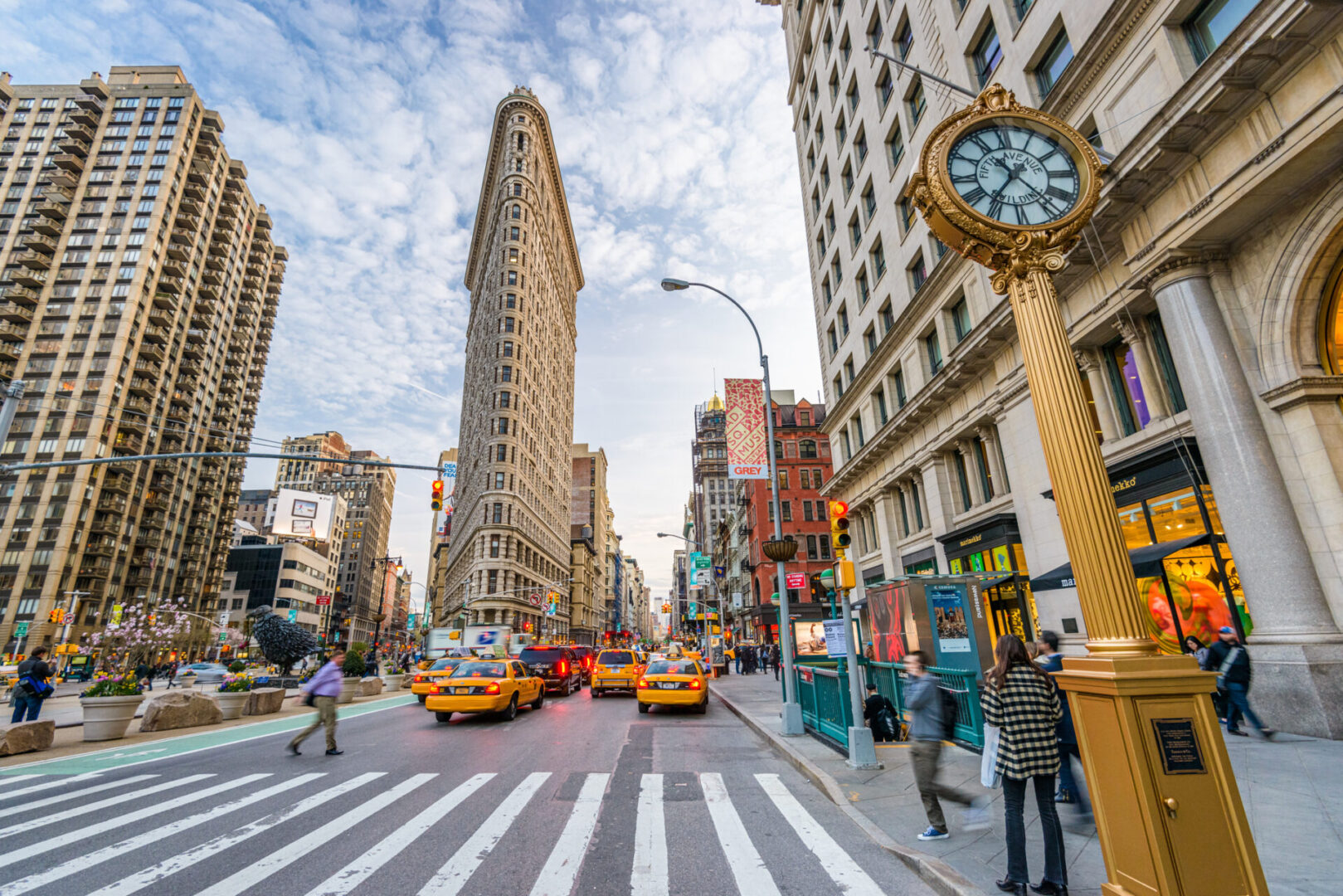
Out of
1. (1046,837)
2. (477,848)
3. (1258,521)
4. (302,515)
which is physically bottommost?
(477,848)

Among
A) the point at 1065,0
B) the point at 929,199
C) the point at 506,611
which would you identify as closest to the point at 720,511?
the point at 506,611

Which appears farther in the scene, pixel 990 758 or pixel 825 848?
pixel 825 848

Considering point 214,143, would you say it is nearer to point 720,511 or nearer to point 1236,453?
point 720,511

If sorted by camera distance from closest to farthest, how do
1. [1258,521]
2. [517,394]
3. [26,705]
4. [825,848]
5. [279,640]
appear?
1. [825,848]
2. [1258,521]
3. [26,705]
4. [279,640]
5. [517,394]

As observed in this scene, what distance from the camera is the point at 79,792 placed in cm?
830

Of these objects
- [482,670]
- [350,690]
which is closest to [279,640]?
[350,690]

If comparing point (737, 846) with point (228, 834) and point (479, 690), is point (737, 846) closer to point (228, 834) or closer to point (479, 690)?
point (228, 834)

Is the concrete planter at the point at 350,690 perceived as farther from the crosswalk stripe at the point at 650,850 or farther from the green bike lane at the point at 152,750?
the crosswalk stripe at the point at 650,850

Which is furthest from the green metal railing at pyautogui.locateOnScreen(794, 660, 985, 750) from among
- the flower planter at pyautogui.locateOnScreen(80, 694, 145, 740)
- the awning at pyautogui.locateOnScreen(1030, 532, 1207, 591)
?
the flower planter at pyautogui.locateOnScreen(80, 694, 145, 740)

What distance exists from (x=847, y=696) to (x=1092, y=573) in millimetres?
6827

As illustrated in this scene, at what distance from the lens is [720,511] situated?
362 feet

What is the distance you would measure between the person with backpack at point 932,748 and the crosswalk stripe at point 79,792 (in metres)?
10.5

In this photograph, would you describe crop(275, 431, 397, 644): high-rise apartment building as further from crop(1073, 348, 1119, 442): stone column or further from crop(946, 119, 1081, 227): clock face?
crop(946, 119, 1081, 227): clock face

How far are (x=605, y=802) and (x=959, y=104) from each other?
22.2 meters
